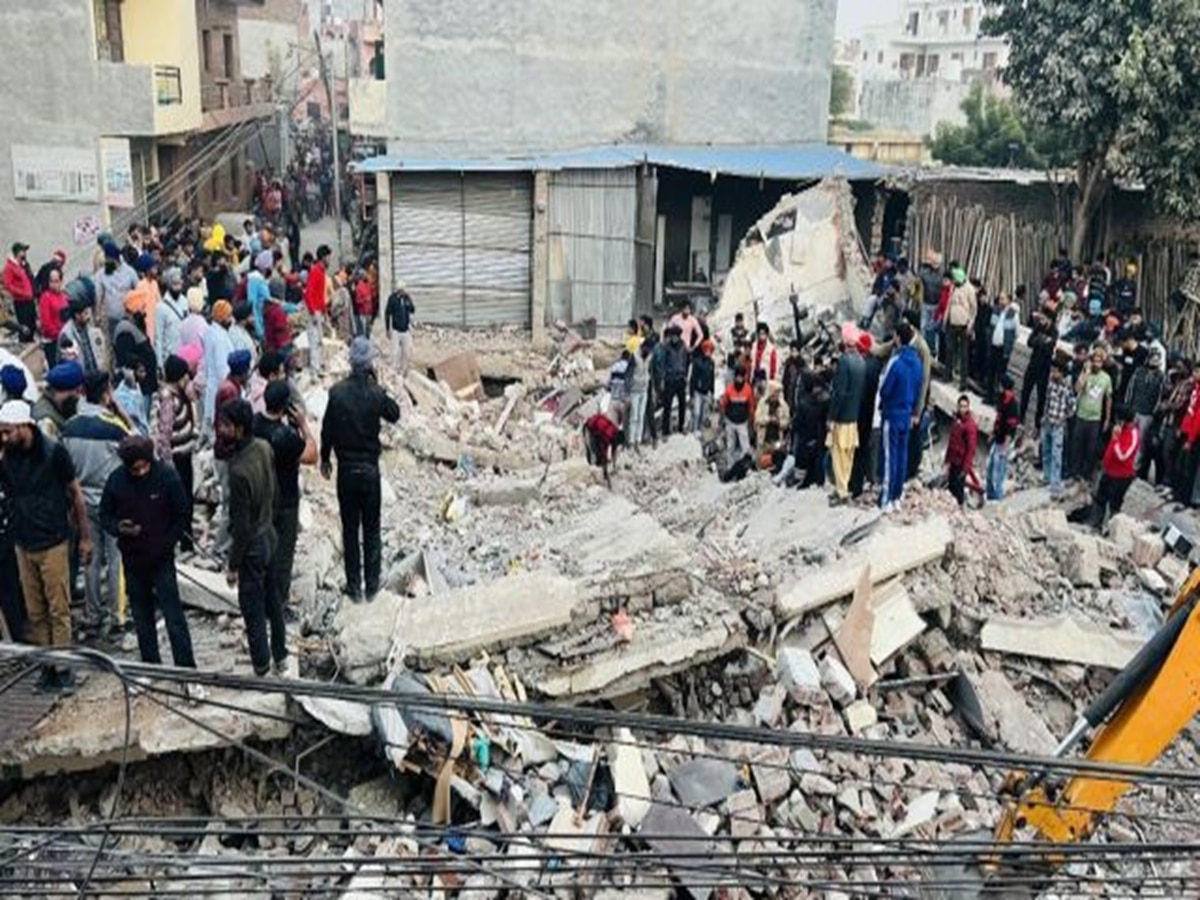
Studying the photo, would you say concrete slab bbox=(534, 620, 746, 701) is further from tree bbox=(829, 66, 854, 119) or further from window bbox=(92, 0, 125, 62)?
tree bbox=(829, 66, 854, 119)

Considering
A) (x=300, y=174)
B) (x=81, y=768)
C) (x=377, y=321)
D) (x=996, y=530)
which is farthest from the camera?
(x=300, y=174)

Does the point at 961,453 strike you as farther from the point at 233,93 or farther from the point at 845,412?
the point at 233,93

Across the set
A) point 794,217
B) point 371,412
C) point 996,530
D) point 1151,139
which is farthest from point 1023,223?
point 371,412

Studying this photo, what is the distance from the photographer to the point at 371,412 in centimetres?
757

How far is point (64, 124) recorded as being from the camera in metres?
20.1

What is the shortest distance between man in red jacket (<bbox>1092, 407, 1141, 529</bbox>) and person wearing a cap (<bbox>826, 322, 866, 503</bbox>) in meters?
2.63

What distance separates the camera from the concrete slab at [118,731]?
6.68 meters

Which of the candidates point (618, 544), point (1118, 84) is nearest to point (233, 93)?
point (1118, 84)

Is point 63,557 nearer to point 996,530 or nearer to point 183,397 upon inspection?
point 183,397

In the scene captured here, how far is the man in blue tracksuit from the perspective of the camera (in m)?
9.91

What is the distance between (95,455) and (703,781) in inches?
163

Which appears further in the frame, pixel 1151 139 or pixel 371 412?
pixel 1151 139

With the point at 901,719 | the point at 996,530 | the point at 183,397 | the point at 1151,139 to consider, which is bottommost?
the point at 901,719

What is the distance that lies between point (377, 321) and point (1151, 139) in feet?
41.4
